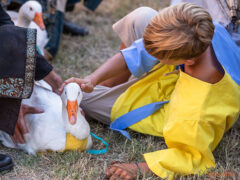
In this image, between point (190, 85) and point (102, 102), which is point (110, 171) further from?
point (102, 102)

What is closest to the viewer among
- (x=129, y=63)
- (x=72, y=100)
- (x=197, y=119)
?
(x=197, y=119)

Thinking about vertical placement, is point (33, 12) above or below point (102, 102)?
above

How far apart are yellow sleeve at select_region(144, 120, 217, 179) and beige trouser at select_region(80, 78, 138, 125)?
61 centimetres

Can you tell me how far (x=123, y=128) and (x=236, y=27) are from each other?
86 centimetres

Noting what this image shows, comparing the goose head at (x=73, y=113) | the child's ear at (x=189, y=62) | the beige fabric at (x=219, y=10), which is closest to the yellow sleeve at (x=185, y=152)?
the child's ear at (x=189, y=62)

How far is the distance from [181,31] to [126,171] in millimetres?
660

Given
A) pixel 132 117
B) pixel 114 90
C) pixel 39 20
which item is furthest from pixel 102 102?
pixel 39 20

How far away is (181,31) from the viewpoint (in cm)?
152

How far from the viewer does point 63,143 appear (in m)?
1.88

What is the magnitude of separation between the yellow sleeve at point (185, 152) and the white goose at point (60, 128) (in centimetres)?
39

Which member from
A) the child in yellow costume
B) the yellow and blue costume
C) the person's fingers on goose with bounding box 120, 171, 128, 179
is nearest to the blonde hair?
the child in yellow costume

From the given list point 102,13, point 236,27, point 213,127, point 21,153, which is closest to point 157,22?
point 213,127

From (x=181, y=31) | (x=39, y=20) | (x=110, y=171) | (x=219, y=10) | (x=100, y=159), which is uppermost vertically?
(x=181, y=31)

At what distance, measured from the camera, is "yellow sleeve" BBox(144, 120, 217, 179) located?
1.65 metres
